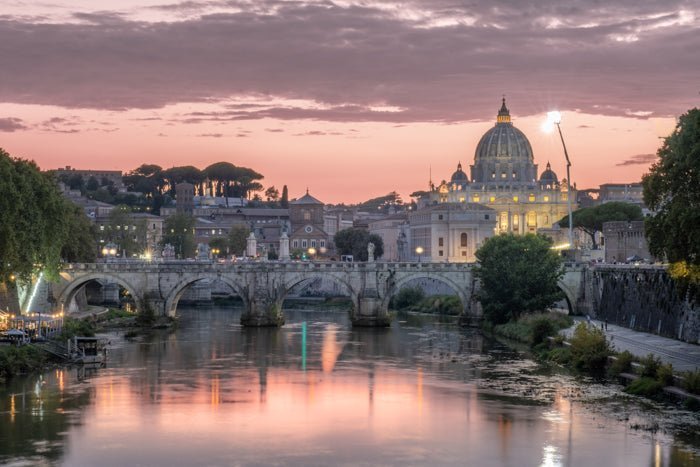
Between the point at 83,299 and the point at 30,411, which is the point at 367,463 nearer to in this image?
the point at 30,411

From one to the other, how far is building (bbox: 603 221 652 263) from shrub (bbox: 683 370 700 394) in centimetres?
5327

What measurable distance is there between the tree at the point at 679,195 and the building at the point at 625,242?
48.8 meters

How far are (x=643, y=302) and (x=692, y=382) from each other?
27269mm

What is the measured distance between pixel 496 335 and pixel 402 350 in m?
11.7

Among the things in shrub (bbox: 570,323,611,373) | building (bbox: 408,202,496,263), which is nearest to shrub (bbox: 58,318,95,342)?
shrub (bbox: 570,323,611,373)

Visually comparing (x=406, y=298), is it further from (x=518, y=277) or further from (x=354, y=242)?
(x=354, y=242)

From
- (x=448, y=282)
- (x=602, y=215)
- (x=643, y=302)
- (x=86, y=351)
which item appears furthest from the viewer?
(x=602, y=215)

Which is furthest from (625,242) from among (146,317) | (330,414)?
(330,414)

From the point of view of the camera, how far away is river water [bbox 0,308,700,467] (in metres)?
40.5

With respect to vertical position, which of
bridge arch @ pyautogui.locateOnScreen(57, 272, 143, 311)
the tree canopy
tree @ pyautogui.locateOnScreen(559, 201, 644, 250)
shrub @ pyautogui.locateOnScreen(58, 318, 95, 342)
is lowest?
shrub @ pyautogui.locateOnScreen(58, 318, 95, 342)

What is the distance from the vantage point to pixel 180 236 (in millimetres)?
168000

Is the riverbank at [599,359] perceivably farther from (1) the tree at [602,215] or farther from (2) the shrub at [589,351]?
(1) the tree at [602,215]

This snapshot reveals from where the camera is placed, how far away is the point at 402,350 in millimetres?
72688

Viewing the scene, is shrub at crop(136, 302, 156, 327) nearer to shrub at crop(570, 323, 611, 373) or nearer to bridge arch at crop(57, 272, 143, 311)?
bridge arch at crop(57, 272, 143, 311)
